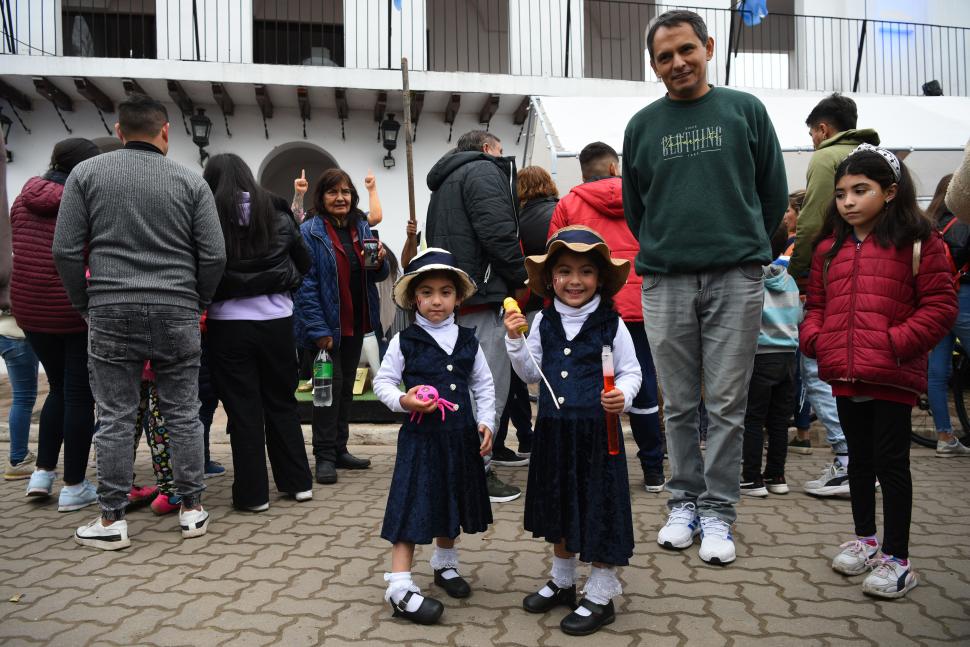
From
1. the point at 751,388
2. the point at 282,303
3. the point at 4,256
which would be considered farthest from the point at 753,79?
the point at 4,256

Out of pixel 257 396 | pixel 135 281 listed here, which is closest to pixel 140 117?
pixel 135 281

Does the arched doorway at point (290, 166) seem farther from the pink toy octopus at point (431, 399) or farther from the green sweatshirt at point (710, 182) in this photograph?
the pink toy octopus at point (431, 399)

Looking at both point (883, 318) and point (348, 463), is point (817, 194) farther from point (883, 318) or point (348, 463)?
point (348, 463)

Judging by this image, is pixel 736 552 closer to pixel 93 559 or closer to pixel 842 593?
pixel 842 593

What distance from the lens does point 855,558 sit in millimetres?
3133

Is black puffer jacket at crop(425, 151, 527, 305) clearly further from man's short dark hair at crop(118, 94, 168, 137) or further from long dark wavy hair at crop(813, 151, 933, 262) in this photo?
long dark wavy hair at crop(813, 151, 933, 262)

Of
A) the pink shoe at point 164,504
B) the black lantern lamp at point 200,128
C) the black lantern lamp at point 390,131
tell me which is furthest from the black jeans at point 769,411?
the black lantern lamp at point 200,128

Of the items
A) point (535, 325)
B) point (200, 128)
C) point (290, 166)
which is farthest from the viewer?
point (290, 166)

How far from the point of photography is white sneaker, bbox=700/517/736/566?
328cm

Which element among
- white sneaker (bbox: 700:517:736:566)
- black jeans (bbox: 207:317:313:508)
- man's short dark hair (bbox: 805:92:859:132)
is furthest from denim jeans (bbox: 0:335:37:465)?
man's short dark hair (bbox: 805:92:859:132)

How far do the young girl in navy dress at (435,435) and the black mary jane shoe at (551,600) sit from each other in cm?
29

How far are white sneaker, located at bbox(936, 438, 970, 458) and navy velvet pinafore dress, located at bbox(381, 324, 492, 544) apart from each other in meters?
4.23

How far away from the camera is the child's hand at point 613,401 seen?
8.54ft

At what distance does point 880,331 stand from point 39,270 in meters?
4.19
